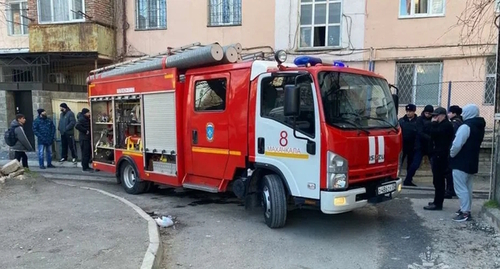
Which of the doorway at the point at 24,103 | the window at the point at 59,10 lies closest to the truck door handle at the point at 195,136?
the window at the point at 59,10

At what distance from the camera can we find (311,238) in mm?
5293

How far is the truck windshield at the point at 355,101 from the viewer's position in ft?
16.2

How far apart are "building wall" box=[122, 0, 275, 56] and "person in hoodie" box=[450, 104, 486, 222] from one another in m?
8.11

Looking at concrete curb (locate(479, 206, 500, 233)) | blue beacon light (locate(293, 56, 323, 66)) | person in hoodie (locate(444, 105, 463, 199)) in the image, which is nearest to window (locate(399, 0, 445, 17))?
person in hoodie (locate(444, 105, 463, 199))

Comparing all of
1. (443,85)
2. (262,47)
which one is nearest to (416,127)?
(443,85)

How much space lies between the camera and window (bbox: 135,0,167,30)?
46.0ft

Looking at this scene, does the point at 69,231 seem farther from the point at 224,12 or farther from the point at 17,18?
the point at 17,18

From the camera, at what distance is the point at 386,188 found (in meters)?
5.39

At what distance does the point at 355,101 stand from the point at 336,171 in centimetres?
107

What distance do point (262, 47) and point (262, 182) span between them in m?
8.00

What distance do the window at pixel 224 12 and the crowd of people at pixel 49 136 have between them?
5456 millimetres

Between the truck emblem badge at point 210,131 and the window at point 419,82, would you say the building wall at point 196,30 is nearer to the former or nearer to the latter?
the window at point 419,82

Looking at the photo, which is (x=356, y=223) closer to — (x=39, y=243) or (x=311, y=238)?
(x=311, y=238)

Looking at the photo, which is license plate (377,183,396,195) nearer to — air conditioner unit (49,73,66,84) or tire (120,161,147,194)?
tire (120,161,147,194)
